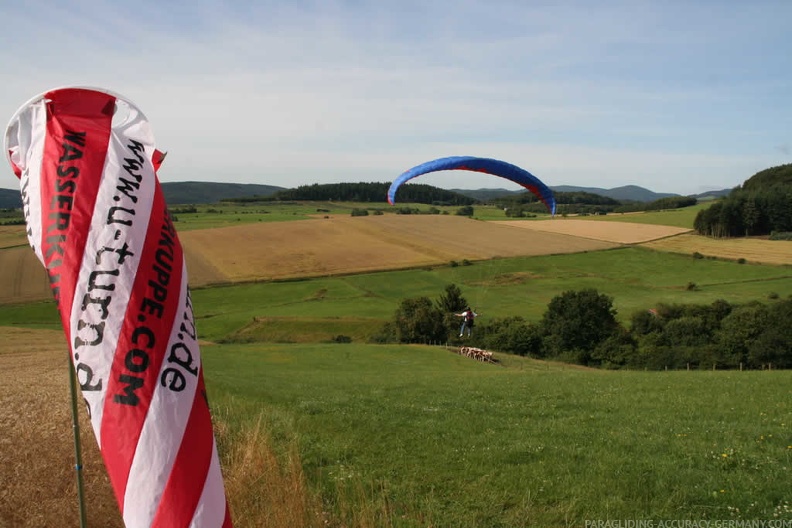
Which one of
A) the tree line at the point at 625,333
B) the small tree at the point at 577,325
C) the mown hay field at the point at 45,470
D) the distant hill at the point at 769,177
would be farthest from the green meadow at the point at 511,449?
the distant hill at the point at 769,177

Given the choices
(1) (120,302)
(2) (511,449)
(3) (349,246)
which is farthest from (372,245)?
(1) (120,302)

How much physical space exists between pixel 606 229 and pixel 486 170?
79836 mm

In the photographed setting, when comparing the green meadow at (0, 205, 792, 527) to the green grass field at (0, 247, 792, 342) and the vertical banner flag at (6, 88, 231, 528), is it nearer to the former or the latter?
the vertical banner flag at (6, 88, 231, 528)

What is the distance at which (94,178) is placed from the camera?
323 centimetres

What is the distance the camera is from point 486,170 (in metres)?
21.3

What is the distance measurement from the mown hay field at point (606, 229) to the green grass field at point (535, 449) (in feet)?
252

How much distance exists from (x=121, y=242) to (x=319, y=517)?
3661mm

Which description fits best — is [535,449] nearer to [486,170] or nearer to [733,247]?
[486,170]

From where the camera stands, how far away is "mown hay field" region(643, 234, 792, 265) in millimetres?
72250

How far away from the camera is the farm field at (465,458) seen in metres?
5.80

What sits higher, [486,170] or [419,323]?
[486,170]

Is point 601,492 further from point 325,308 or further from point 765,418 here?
point 325,308

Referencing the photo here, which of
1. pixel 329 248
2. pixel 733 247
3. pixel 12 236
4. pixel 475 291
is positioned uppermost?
pixel 733 247

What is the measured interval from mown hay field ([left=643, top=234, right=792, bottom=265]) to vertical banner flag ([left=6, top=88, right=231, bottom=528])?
79.4m
